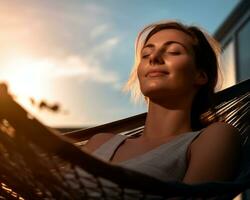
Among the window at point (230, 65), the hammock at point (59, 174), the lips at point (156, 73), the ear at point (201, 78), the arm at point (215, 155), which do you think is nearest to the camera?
the hammock at point (59, 174)

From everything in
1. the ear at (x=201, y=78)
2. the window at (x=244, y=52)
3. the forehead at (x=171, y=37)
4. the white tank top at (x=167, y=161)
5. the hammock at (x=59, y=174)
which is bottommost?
the hammock at (x=59, y=174)

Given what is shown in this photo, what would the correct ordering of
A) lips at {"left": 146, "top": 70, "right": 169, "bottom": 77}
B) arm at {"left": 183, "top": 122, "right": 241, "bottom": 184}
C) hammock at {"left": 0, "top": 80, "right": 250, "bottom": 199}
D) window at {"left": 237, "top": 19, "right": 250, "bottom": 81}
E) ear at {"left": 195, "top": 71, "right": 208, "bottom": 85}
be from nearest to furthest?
hammock at {"left": 0, "top": 80, "right": 250, "bottom": 199} < arm at {"left": 183, "top": 122, "right": 241, "bottom": 184} < lips at {"left": 146, "top": 70, "right": 169, "bottom": 77} < ear at {"left": 195, "top": 71, "right": 208, "bottom": 85} < window at {"left": 237, "top": 19, "right": 250, "bottom": 81}

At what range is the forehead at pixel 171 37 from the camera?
5.10 feet

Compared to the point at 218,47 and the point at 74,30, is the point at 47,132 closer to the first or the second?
the point at 218,47

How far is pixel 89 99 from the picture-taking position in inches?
217

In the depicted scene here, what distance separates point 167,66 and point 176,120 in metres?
0.15

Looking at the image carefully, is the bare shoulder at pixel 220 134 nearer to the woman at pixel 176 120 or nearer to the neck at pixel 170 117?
the woman at pixel 176 120

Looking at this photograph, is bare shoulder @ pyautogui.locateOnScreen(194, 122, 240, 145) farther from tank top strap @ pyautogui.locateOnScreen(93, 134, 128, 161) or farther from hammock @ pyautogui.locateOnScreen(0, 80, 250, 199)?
tank top strap @ pyautogui.locateOnScreen(93, 134, 128, 161)

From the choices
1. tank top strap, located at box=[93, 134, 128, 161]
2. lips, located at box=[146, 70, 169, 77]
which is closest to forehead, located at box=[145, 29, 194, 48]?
lips, located at box=[146, 70, 169, 77]

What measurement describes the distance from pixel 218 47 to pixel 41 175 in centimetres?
90

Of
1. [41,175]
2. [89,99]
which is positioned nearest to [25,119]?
[41,175]

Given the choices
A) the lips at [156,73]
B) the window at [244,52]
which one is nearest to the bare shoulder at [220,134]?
the lips at [156,73]

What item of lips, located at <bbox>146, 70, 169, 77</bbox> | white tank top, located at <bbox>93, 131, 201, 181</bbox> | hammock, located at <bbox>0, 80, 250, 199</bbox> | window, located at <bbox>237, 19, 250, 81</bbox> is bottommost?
hammock, located at <bbox>0, 80, 250, 199</bbox>

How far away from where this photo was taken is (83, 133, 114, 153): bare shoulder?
1670 millimetres
